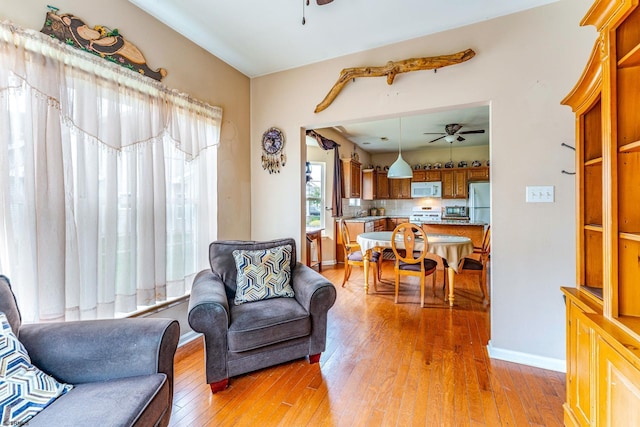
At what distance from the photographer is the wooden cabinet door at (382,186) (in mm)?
7090

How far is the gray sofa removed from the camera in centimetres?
107

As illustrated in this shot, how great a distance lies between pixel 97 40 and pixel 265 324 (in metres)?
2.16

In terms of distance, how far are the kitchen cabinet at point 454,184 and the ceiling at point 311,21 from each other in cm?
464

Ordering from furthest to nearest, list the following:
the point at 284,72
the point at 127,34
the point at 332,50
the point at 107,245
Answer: the point at 284,72 → the point at 332,50 → the point at 127,34 → the point at 107,245

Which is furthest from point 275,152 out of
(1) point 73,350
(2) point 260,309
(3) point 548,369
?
(3) point 548,369

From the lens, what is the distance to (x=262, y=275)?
2.22 m

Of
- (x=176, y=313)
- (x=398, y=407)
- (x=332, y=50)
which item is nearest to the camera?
(x=398, y=407)

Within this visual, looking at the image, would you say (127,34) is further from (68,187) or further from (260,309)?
(260,309)

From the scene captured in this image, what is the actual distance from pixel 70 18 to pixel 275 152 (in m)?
1.82

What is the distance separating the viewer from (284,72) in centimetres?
304

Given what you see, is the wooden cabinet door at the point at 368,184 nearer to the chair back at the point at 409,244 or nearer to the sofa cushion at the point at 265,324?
the chair back at the point at 409,244

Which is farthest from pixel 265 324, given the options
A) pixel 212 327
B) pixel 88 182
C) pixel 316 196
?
pixel 316 196

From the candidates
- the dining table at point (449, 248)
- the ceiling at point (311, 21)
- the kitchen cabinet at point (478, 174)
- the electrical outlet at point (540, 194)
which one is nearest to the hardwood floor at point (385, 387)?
the dining table at point (449, 248)

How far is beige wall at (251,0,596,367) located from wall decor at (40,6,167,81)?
2.11 m
